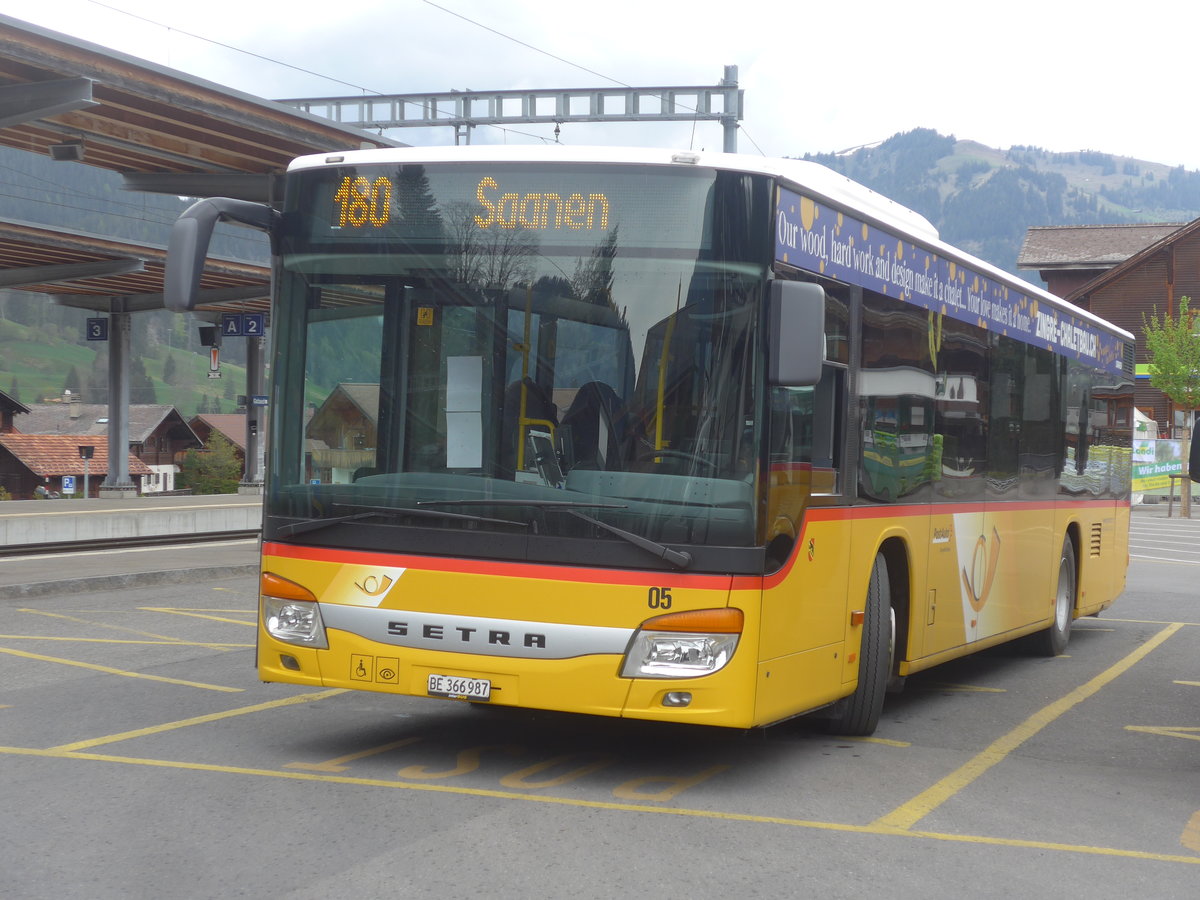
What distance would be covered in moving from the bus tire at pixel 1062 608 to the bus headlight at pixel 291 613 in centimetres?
706

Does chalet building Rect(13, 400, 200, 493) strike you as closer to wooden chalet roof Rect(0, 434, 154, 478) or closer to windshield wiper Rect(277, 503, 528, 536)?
wooden chalet roof Rect(0, 434, 154, 478)

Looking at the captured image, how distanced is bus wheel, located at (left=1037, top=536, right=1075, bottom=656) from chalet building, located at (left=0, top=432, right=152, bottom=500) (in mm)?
85052

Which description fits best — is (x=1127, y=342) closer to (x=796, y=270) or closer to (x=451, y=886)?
(x=796, y=270)

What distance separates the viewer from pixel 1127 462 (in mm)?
14625

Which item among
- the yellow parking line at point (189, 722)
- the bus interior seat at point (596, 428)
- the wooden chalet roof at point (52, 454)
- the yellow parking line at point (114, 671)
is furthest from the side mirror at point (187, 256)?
the wooden chalet roof at point (52, 454)

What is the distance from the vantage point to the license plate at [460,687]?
6.49 metres

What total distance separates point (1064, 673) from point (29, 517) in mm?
18484

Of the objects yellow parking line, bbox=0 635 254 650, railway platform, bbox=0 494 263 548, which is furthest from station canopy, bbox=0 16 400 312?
railway platform, bbox=0 494 263 548

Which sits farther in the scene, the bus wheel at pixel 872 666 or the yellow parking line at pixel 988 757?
the bus wheel at pixel 872 666

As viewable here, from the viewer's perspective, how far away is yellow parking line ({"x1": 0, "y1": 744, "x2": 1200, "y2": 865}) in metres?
5.80

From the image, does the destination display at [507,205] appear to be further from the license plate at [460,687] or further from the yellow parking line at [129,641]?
the yellow parking line at [129,641]

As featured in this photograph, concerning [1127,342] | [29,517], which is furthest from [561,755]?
[29,517]

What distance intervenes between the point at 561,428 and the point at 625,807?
1.61 meters

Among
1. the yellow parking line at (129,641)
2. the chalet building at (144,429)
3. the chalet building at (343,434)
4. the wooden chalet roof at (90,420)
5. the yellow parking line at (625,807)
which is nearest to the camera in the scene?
the yellow parking line at (625,807)
